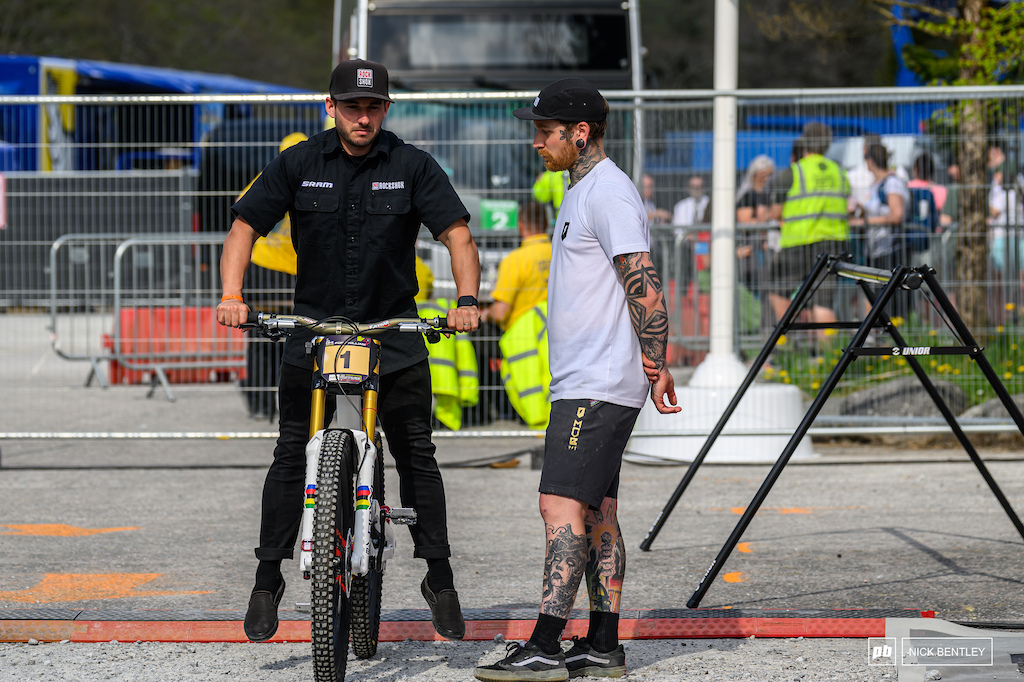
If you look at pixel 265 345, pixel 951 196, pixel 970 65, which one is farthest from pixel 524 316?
pixel 970 65

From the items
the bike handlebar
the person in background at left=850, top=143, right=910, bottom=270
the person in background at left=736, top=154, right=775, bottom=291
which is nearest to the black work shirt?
the bike handlebar

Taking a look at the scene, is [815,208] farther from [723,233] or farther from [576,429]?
[576,429]

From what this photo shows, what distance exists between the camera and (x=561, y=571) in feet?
13.6

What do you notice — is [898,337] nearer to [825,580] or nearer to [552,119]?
[825,580]

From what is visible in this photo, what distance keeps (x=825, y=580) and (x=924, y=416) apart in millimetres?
3995

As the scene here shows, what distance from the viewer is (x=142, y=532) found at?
6.56 metres

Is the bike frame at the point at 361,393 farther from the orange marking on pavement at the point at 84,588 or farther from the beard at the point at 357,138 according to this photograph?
the orange marking on pavement at the point at 84,588

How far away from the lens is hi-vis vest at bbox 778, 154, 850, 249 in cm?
877

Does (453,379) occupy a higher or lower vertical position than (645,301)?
lower

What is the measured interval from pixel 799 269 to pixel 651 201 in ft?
3.80

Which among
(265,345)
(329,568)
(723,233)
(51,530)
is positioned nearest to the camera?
(329,568)

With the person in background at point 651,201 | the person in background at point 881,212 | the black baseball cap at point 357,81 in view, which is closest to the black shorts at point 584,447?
the black baseball cap at point 357,81

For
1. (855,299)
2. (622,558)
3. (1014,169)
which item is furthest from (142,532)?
(1014,169)

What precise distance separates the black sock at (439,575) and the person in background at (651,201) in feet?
15.2
